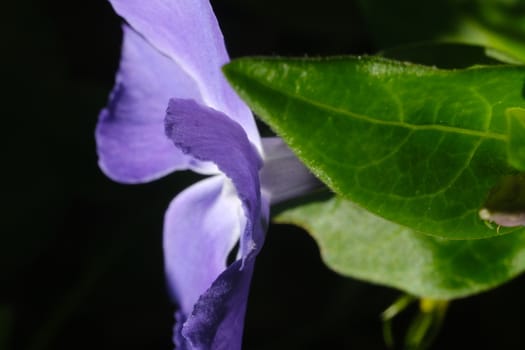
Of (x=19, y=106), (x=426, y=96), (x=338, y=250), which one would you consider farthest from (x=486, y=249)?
(x=19, y=106)

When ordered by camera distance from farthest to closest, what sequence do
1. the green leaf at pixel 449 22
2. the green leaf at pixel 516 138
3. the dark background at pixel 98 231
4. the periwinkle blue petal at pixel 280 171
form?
the dark background at pixel 98 231, the green leaf at pixel 449 22, the periwinkle blue petal at pixel 280 171, the green leaf at pixel 516 138

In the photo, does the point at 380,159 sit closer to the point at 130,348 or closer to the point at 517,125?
the point at 517,125

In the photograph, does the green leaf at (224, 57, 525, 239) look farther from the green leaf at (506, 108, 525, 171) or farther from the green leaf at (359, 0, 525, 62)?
the green leaf at (359, 0, 525, 62)

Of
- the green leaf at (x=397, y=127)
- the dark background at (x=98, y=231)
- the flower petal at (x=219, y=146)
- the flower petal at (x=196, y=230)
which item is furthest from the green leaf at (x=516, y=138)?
the dark background at (x=98, y=231)

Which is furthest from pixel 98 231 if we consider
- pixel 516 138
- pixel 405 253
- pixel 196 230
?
pixel 516 138

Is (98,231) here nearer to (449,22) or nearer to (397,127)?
(449,22)

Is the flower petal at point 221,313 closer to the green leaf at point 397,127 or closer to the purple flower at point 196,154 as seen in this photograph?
the purple flower at point 196,154

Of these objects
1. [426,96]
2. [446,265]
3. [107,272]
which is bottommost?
[107,272]
